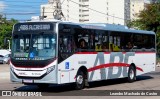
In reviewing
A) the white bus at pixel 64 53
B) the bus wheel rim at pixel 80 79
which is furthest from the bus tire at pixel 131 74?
the bus wheel rim at pixel 80 79

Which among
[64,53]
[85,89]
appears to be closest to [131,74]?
[85,89]

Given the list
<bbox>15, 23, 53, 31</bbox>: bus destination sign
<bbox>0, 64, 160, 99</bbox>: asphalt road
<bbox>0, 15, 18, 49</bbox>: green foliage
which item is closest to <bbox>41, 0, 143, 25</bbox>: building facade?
<bbox>0, 15, 18, 49</bbox>: green foliage

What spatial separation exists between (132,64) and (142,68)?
1555 mm

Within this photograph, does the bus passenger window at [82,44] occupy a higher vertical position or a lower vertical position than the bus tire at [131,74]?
higher

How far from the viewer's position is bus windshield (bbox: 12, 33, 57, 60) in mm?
18125

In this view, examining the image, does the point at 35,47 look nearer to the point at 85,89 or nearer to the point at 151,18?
the point at 85,89

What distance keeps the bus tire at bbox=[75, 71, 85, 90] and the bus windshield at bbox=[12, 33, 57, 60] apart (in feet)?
6.97

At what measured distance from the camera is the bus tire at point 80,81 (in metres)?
19.6

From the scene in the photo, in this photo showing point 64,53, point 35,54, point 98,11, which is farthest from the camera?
point 98,11

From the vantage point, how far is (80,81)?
65.1 ft

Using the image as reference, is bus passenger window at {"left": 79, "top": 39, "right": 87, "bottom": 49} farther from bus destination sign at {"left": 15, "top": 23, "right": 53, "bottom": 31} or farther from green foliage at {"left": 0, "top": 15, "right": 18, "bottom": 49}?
green foliage at {"left": 0, "top": 15, "right": 18, "bottom": 49}

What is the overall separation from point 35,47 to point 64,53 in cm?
122

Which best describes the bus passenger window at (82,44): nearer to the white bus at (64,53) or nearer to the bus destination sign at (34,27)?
the white bus at (64,53)

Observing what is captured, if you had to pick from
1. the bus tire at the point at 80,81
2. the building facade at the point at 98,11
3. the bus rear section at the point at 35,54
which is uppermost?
the building facade at the point at 98,11
